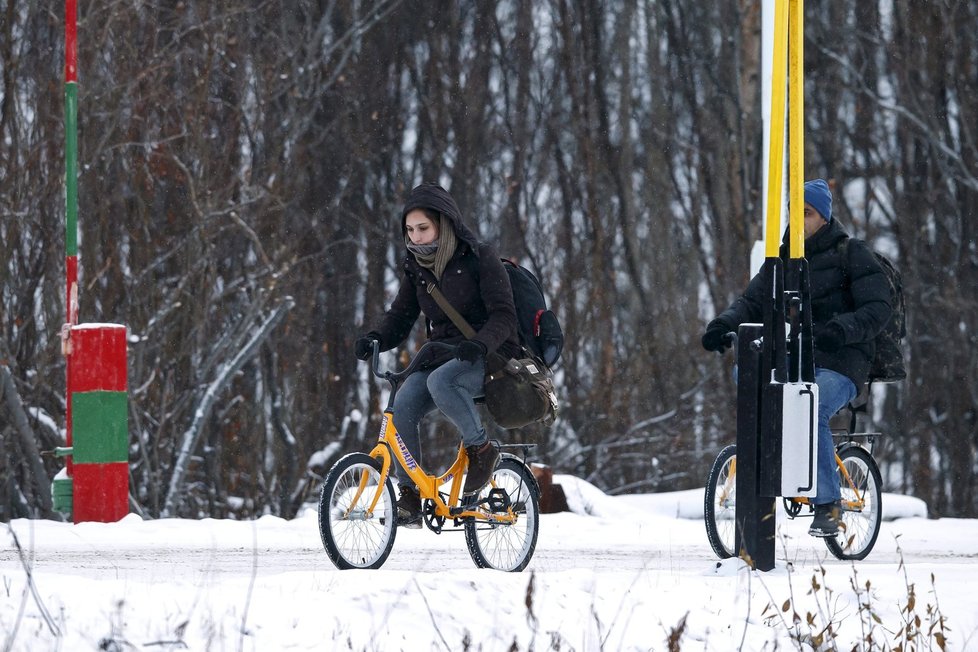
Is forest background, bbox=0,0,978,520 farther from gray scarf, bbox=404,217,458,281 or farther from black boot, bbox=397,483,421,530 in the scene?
gray scarf, bbox=404,217,458,281

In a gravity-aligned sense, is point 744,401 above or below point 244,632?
above

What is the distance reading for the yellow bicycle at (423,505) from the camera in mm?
6820

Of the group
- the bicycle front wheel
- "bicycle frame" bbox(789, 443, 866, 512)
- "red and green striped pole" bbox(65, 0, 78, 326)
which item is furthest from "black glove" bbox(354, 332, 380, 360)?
"red and green striped pole" bbox(65, 0, 78, 326)

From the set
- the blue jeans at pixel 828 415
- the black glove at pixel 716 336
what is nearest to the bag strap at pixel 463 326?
the black glove at pixel 716 336

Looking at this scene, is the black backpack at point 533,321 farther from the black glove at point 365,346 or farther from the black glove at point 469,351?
the black glove at point 365,346

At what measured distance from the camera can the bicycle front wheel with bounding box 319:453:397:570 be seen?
6750 millimetres

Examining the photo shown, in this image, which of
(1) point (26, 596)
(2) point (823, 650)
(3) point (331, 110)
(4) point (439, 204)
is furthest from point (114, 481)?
(3) point (331, 110)

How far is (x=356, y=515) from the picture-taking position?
22.6 ft

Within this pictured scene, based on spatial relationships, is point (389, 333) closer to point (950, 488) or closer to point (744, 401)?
point (744, 401)

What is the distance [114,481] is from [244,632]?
4.71 metres

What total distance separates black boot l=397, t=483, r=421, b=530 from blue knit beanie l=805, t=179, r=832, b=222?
8.41 feet

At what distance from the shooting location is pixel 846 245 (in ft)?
25.7

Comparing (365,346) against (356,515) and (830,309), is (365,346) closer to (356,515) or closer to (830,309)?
(356,515)

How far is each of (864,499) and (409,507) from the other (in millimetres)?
2818
